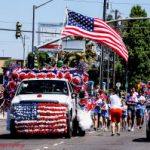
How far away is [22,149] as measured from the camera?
1850cm

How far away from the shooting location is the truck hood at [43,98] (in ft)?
74.0

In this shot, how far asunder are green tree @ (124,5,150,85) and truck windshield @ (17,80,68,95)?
5745 cm

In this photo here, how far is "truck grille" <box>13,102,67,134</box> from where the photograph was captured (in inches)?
882

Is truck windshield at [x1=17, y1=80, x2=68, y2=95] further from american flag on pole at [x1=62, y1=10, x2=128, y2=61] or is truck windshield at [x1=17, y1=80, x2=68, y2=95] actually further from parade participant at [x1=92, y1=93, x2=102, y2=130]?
american flag on pole at [x1=62, y1=10, x2=128, y2=61]

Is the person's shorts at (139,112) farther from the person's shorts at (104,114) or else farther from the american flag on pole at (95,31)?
the american flag on pole at (95,31)

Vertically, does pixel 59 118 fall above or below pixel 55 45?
below

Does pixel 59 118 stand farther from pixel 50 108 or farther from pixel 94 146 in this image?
pixel 94 146

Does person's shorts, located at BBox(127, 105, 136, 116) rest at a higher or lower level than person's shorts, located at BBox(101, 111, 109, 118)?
higher

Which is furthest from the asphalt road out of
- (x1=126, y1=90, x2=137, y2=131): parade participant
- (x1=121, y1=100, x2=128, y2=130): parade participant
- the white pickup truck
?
(x1=126, y1=90, x2=137, y2=131): parade participant

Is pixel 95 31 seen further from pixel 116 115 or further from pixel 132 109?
pixel 116 115

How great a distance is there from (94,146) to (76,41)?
5568cm

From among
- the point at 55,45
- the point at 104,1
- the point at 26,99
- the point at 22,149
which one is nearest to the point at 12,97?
the point at 26,99

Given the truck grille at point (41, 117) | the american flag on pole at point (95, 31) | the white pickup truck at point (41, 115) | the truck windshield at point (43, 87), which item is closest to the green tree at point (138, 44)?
the american flag on pole at point (95, 31)

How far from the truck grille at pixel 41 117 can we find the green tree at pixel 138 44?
58.8 metres
